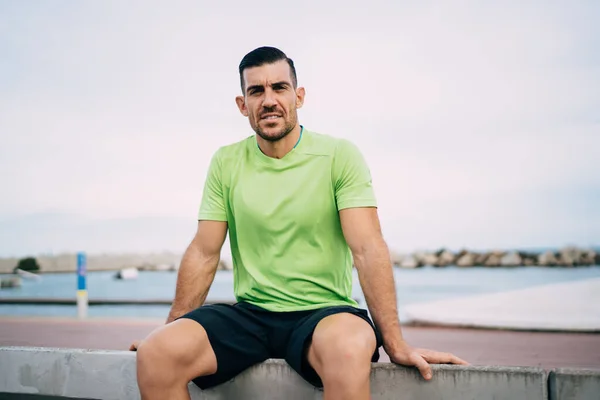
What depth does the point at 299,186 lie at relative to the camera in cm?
216

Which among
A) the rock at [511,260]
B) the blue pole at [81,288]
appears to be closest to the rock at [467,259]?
the rock at [511,260]

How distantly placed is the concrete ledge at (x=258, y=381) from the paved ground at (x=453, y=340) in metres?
2.76

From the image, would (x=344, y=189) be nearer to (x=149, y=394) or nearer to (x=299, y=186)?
(x=299, y=186)

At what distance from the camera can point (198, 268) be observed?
7.40ft

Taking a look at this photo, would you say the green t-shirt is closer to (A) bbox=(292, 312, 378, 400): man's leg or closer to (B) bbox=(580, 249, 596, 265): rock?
(A) bbox=(292, 312, 378, 400): man's leg

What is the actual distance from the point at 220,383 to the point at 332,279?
0.57 metres

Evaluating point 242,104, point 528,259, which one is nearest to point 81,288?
point 242,104

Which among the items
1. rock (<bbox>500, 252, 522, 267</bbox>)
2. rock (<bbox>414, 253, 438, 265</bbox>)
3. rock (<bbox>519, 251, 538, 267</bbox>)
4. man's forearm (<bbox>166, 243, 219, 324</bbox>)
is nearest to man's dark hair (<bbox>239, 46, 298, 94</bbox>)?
man's forearm (<bbox>166, 243, 219, 324</bbox>)

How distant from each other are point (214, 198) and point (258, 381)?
2.37ft

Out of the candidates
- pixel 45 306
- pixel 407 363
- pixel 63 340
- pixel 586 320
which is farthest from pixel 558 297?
pixel 45 306

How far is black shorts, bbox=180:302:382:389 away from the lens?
1979 millimetres

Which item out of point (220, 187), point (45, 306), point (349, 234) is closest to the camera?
point (349, 234)

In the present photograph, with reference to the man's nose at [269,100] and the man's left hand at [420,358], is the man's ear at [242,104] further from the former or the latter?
the man's left hand at [420,358]

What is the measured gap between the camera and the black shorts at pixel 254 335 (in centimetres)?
198
